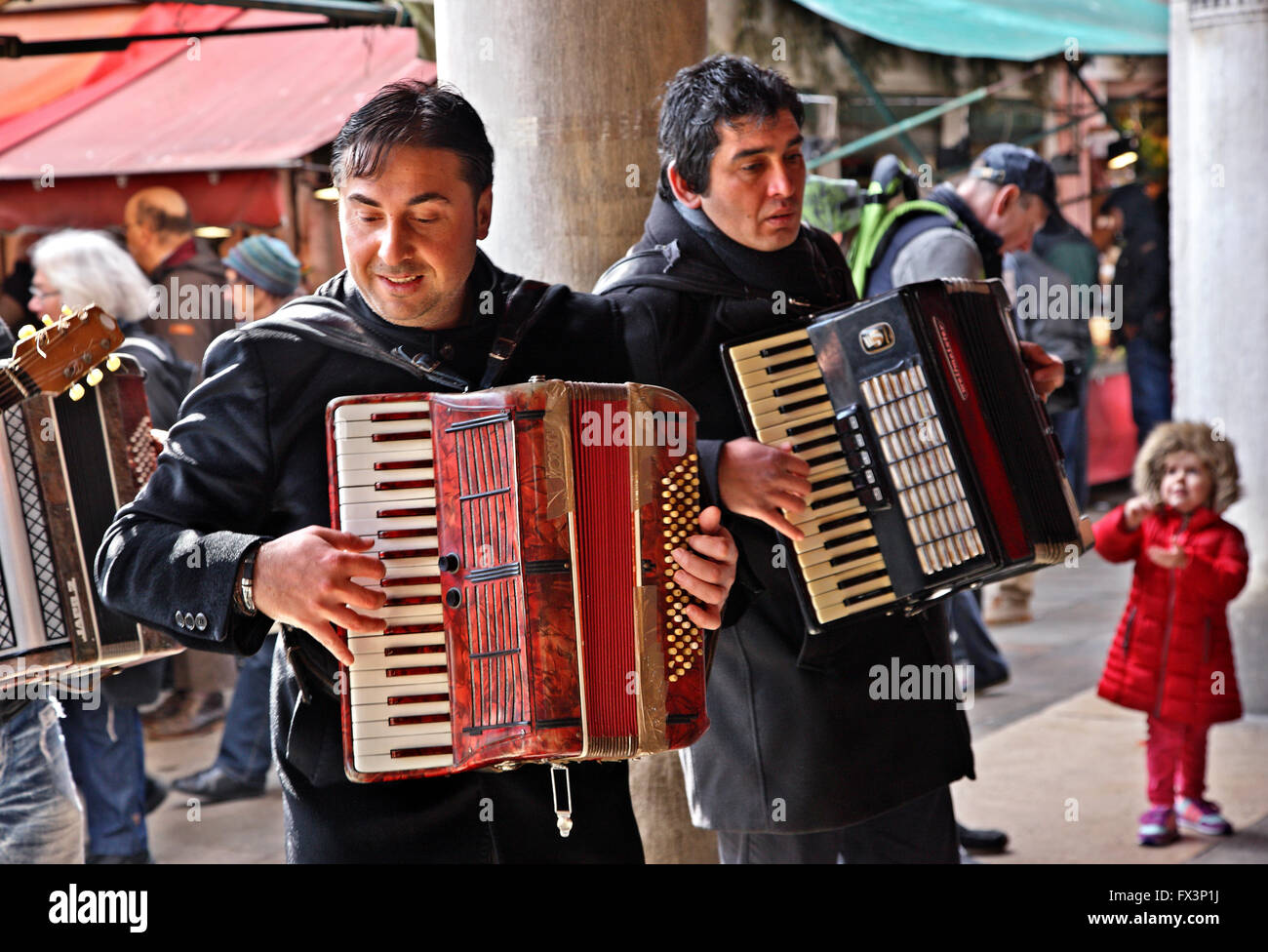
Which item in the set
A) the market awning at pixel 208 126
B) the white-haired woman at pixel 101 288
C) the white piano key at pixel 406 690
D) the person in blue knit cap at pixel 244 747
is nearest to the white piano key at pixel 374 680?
the white piano key at pixel 406 690

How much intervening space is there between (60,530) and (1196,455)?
123 inches

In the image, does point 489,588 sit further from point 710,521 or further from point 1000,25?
point 1000,25

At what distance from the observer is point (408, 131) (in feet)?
7.09

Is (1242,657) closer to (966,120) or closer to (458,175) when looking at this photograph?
(458,175)

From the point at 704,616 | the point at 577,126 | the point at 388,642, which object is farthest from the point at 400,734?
the point at 577,126

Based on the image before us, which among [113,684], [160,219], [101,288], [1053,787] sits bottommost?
[1053,787]

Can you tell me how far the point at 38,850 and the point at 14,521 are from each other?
27.3 inches

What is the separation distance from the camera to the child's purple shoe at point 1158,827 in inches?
173

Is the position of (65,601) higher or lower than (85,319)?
lower

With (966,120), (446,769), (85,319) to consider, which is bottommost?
(446,769)
